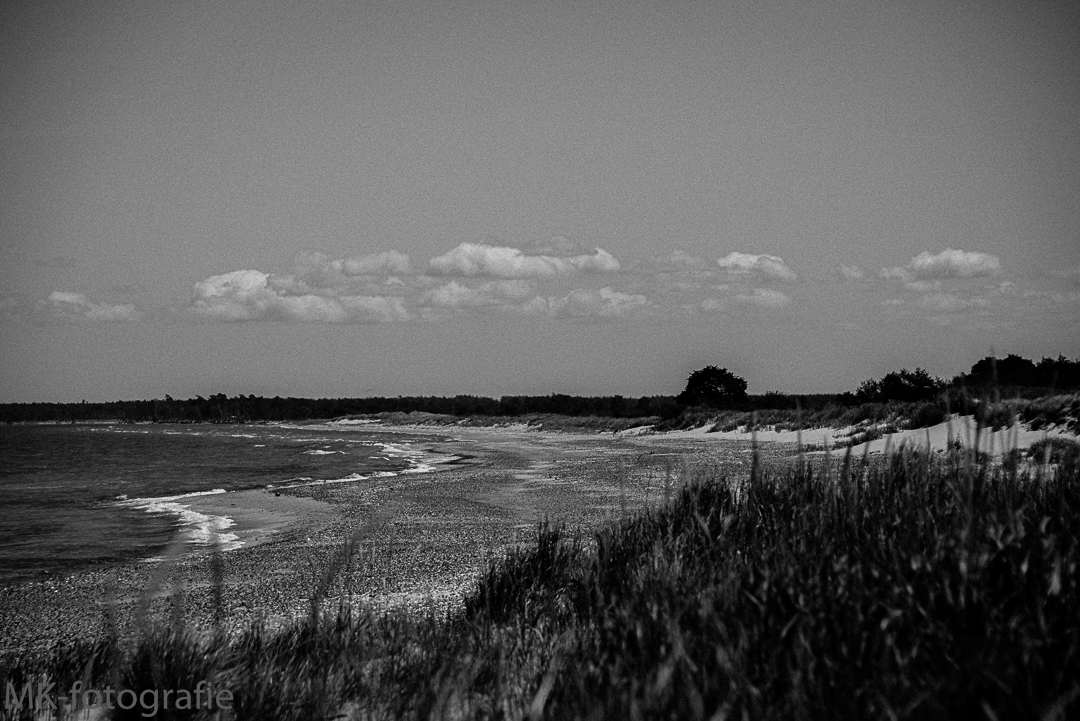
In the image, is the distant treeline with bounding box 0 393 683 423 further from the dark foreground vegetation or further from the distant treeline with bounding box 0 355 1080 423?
the dark foreground vegetation

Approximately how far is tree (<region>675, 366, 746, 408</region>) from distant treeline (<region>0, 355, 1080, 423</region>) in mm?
769

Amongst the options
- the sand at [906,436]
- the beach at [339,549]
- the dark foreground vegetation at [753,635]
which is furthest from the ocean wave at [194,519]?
the sand at [906,436]

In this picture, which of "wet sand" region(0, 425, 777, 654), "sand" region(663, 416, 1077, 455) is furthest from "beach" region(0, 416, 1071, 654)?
"sand" region(663, 416, 1077, 455)

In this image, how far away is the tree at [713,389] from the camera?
5325 centimetres

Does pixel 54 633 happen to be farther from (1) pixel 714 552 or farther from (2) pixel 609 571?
(1) pixel 714 552

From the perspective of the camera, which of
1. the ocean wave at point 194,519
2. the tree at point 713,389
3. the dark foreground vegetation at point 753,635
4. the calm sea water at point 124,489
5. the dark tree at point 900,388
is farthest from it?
the tree at point 713,389

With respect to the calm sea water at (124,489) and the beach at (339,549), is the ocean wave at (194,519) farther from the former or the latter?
the beach at (339,549)

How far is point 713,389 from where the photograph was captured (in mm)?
54062

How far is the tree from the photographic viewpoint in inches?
2096

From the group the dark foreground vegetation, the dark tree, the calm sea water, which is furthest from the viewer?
the dark tree

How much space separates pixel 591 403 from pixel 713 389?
33.0 m

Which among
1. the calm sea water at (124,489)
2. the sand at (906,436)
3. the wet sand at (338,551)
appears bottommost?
the calm sea water at (124,489)

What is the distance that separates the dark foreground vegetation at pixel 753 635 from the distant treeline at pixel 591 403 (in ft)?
2.94

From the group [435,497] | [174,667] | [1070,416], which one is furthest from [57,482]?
[1070,416]
